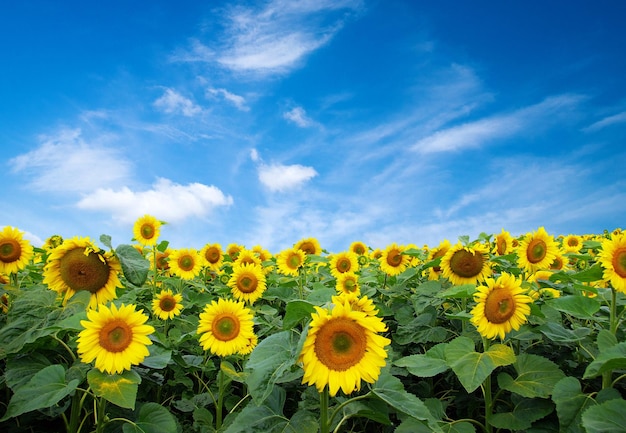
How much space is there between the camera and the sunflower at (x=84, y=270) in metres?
3.91

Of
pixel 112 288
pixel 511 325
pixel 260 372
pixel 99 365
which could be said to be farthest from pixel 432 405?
pixel 112 288

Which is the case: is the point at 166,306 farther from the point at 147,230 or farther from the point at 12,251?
the point at 147,230

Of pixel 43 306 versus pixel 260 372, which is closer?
A: pixel 260 372

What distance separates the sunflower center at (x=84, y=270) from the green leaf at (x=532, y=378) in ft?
10.7

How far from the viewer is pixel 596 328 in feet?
14.5

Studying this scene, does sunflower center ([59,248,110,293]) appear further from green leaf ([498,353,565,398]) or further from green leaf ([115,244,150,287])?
green leaf ([498,353,565,398])

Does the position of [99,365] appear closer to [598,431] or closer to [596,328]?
[598,431]

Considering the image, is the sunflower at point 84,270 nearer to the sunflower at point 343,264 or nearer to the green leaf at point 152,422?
the green leaf at point 152,422

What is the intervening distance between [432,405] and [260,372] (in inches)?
66.6

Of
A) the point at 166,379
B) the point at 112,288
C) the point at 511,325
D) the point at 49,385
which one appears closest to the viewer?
the point at 49,385

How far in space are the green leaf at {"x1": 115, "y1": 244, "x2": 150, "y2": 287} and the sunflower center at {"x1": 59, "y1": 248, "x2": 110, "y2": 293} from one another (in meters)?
0.24

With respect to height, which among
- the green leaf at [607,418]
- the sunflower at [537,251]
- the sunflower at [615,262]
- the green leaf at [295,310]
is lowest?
the green leaf at [607,418]

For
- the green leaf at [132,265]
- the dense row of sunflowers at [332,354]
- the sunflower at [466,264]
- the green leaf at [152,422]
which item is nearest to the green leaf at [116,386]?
the dense row of sunflowers at [332,354]

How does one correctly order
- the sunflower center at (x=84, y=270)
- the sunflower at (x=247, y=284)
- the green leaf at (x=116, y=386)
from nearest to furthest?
the green leaf at (x=116, y=386) < the sunflower center at (x=84, y=270) < the sunflower at (x=247, y=284)
